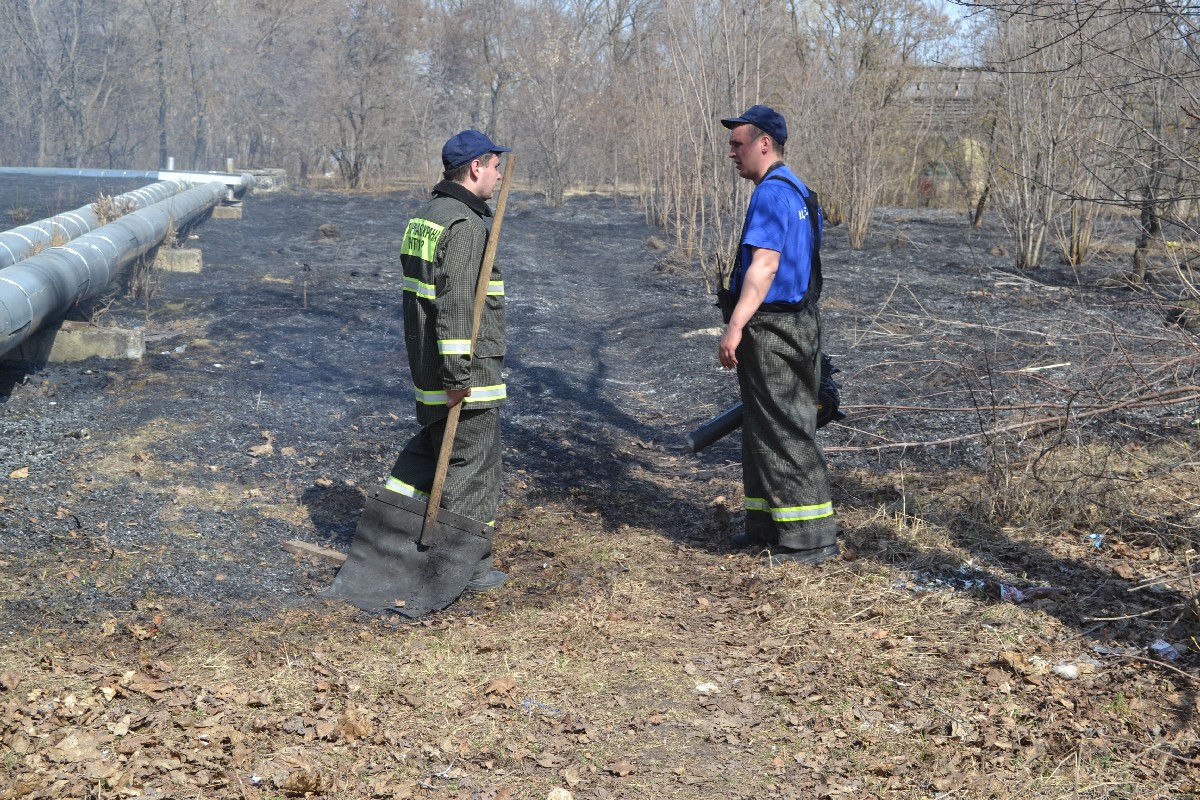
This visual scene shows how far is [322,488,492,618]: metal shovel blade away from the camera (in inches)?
170

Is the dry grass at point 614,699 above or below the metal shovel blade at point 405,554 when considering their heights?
below

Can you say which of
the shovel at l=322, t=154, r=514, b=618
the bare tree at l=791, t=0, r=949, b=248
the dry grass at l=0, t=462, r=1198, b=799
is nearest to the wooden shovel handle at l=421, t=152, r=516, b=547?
the shovel at l=322, t=154, r=514, b=618

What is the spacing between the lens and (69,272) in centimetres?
779

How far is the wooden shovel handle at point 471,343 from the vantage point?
4.15 metres

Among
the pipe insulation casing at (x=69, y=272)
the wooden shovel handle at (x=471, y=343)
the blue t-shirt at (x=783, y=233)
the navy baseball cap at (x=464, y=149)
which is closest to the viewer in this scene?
the wooden shovel handle at (x=471, y=343)

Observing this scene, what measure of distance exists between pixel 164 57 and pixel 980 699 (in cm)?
3670

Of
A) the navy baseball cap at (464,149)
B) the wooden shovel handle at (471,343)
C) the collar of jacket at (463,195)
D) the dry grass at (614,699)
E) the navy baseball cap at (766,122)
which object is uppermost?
the navy baseball cap at (766,122)

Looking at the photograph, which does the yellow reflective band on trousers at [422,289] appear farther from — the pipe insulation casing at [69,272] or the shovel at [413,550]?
the pipe insulation casing at [69,272]

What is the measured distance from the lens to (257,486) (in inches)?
214

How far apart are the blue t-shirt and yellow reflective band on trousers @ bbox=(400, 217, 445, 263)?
127 centimetres

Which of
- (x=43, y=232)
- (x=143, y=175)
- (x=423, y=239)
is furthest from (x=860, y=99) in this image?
(x=143, y=175)

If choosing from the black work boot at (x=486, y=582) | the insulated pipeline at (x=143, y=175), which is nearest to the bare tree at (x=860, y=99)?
the black work boot at (x=486, y=582)

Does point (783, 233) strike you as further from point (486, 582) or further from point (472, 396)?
point (486, 582)

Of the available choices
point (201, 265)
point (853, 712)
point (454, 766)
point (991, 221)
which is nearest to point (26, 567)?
point (454, 766)
